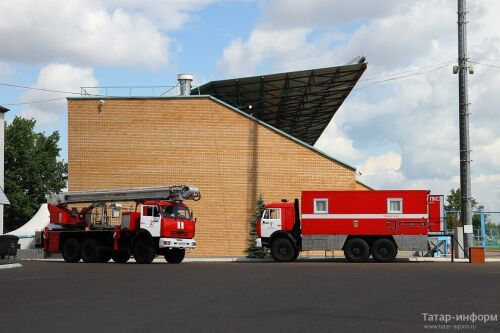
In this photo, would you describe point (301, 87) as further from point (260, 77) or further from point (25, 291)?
point (25, 291)

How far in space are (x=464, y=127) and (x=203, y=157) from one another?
15.7 metres

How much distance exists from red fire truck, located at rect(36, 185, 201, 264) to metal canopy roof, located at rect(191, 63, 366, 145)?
12.6 metres

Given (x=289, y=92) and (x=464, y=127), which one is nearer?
(x=464, y=127)

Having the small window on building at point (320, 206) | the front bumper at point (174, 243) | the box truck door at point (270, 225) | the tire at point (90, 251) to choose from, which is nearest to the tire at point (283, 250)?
the box truck door at point (270, 225)

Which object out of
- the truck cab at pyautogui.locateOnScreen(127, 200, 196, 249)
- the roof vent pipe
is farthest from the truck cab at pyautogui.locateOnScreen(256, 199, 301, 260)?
the roof vent pipe

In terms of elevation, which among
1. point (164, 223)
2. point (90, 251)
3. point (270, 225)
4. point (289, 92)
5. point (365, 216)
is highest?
point (289, 92)

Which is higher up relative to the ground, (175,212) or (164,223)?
(175,212)

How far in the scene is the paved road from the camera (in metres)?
9.92

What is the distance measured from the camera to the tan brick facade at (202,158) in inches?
1586

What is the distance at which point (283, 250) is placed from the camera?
31.0 meters

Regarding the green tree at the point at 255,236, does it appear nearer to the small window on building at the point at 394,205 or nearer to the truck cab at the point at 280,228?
the truck cab at the point at 280,228

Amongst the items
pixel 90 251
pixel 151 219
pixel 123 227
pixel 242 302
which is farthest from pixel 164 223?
A: pixel 242 302

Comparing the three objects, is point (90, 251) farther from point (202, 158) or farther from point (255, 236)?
point (202, 158)

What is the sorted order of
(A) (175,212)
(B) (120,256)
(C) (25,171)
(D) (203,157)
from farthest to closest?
(C) (25,171) → (D) (203,157) → (B) (120,256) → (A) (175,212)
